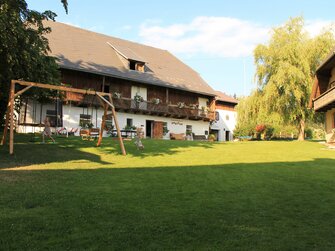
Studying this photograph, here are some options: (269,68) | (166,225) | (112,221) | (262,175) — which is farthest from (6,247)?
(269,68)

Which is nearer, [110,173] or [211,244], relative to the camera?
[211,244]

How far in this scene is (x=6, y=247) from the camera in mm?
4648

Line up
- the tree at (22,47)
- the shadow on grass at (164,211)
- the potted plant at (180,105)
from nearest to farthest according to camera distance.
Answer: the shadow on grass at (164,211)
the tree at (22,47)
the potted plant at (180,105)

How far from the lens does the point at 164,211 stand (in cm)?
653

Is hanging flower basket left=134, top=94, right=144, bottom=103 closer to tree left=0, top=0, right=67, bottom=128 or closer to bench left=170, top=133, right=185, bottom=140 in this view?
bench left=170, top=133, right=185, bottom=140

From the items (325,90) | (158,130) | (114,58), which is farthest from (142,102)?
(325,90)

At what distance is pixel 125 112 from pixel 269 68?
43.8 ft

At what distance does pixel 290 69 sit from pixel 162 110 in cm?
1200

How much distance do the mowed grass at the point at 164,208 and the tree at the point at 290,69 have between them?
62.4 feet

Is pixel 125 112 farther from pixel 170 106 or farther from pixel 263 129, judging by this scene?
pixel 263 129

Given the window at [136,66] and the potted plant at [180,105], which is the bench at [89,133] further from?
the potted plant at [180,105]

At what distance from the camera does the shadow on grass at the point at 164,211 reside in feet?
16.6

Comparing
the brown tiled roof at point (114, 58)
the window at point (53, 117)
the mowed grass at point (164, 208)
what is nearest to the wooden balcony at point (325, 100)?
the mowed grass at point (164, 208)

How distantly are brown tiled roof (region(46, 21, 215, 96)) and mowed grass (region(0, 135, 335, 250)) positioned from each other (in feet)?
64.7
